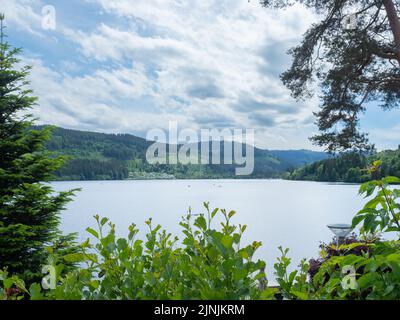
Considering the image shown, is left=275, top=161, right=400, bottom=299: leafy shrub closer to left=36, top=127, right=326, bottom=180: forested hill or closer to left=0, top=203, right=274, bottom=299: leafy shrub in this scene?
left=0, top=203, right=274, bottom=299: leafy shrub

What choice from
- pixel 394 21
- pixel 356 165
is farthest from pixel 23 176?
pixel 394 21

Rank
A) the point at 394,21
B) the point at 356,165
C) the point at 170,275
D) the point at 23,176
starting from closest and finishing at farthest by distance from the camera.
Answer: the point at 170,275
the point at 23,176
the point at 394,21
the point at 356,165

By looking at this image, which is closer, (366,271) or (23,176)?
(366,271)

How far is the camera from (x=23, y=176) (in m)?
7.45

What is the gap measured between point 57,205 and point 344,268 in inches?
312

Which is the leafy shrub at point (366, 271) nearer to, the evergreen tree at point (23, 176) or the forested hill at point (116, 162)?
the evergreen tree at point (23, 176)

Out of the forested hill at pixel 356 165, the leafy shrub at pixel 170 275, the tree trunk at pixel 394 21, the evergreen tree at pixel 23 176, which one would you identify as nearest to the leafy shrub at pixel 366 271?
the leafy shrub at pixel 170 275

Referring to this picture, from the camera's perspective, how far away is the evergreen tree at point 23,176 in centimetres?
735

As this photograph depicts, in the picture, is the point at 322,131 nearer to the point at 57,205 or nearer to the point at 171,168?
the point at 57,205

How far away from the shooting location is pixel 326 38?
958 centimetres

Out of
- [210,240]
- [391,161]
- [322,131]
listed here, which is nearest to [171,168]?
[391,161]

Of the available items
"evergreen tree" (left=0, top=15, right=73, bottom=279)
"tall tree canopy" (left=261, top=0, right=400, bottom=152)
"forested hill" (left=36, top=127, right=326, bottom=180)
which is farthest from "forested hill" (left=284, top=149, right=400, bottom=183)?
"forested hill" (left=36, top=127, right=326, bottom=180)

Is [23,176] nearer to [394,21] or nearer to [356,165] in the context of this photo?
[356,165]

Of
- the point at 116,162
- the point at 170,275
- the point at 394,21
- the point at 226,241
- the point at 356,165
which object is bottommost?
the point at 170,275
